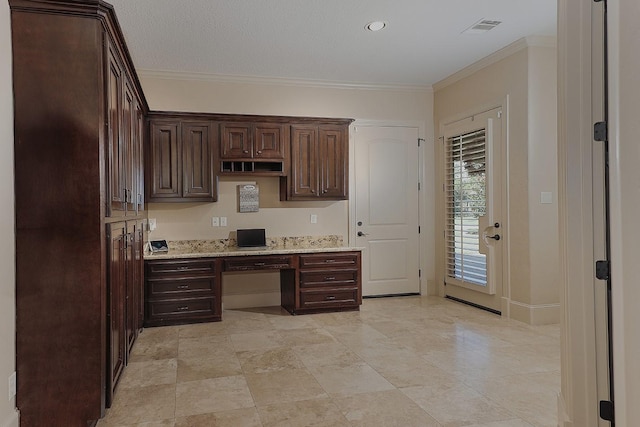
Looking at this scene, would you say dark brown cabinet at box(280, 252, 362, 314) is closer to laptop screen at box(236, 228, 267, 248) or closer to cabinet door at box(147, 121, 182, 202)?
laptop screen at box(236, 228, 267, 248)

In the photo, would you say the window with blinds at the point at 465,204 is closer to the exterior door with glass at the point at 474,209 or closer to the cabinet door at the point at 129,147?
the exterior door with glass at the point at 474,209

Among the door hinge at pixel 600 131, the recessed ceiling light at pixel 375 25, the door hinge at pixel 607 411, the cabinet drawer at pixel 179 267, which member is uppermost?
the recessed ceiling light at pixel 375 25

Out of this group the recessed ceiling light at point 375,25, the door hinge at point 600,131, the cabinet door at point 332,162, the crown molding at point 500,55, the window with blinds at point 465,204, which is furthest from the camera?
the cabinet door at point 332,162

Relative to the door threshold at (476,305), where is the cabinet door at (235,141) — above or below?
above

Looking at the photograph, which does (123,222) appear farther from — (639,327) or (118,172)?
(639,327)

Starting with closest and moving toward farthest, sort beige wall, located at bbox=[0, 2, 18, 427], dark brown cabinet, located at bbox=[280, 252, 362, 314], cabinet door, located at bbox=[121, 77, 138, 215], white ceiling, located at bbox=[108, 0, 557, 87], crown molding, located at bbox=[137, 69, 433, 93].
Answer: beige wall, located at bbox=[0, 2, 18, 427] < cabinet door, located at bbox=[121, 77, 138, 215] < white ceiling, located at bbox=[108, 0, 557, 87] < dark brown cabinet, located at bbox=[280, 252, 362, 314] < crown molding, located at bbox=[137, 69, 433, 93]

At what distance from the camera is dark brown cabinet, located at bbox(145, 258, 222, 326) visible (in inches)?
184

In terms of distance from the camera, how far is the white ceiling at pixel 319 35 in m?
3.74

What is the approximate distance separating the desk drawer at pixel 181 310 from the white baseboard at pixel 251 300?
626mm

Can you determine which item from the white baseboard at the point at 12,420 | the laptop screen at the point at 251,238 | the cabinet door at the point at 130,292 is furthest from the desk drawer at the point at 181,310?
the white baseboard at the point at 12,420

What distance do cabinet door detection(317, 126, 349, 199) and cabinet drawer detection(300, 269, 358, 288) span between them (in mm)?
936

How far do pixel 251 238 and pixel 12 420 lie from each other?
11.0 feet

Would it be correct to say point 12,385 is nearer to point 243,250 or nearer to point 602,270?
point 602,270

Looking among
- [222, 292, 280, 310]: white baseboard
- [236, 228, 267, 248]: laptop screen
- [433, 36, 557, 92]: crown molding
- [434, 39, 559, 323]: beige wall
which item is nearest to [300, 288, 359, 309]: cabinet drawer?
[222, 292, 280, 310]: white baseboard
